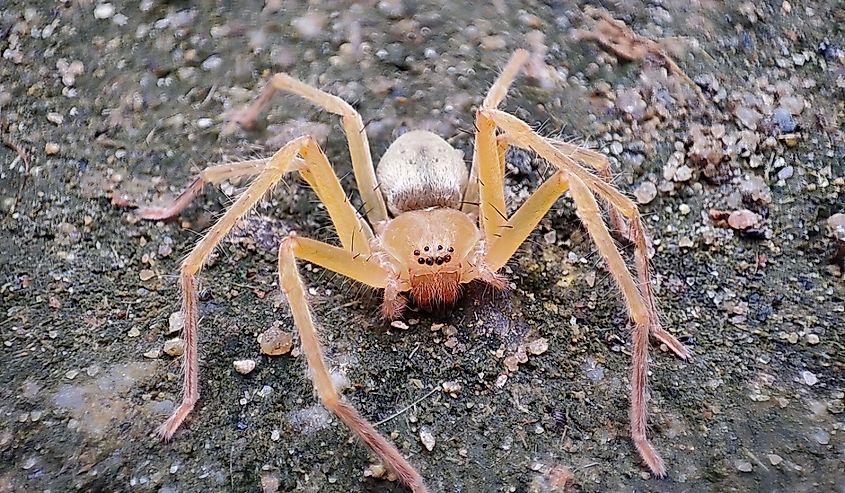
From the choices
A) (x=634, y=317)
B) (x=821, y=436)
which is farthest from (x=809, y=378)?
(x=634, y=317)

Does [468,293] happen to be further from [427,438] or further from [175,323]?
[175,323]

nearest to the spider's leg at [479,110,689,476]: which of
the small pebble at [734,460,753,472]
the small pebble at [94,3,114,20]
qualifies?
the small pebble at [734,460,753,472]

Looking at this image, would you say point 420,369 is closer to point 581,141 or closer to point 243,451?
point 243,451

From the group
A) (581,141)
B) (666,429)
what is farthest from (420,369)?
(581,141)

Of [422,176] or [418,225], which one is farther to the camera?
[422,176]

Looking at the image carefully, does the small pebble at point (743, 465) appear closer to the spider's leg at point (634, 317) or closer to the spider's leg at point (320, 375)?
the spider's leg at point (634, 317)

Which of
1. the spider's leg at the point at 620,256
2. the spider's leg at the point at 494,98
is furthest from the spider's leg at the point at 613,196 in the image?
the spider's leg at the point at 494,98
